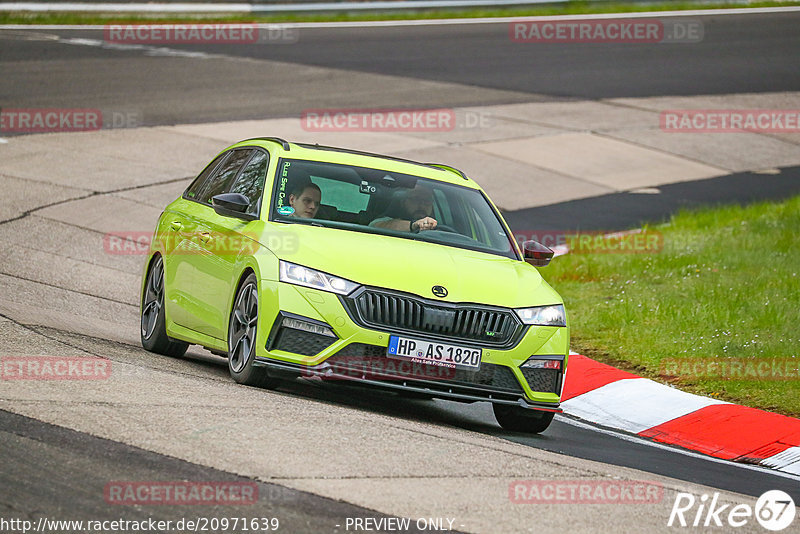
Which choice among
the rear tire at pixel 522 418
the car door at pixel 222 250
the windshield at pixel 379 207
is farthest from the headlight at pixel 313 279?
the rear tire at pixel 522 418

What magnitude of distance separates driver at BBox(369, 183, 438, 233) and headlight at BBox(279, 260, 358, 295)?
1.10 meters

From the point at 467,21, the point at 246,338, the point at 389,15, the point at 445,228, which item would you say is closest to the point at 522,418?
the point at 445,228

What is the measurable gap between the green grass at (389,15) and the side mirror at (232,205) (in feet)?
82.0

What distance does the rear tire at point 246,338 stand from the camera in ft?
26.8

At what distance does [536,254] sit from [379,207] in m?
1.19

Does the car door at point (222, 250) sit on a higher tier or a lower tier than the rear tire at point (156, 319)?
higher

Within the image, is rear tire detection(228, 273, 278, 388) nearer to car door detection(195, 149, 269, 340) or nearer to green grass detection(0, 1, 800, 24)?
car door detection(195, 149, 269, 340)

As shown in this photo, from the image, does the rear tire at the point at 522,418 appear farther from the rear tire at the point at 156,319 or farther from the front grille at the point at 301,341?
the rear tire at the point at 156,319

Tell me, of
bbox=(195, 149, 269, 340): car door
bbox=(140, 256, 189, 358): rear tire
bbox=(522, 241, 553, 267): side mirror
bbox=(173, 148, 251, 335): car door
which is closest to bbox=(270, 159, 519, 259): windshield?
bbox=(522, 241, 553, 267): side mirror

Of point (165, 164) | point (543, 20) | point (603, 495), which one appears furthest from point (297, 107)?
point (603, 495)

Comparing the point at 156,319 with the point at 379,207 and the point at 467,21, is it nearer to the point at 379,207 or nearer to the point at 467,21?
the point at 379,207

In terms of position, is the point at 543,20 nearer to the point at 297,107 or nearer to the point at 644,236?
the point at 297,107

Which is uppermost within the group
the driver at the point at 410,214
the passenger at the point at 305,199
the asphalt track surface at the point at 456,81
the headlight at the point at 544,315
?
the passenger at the point at 305,199

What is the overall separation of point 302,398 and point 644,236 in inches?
367
